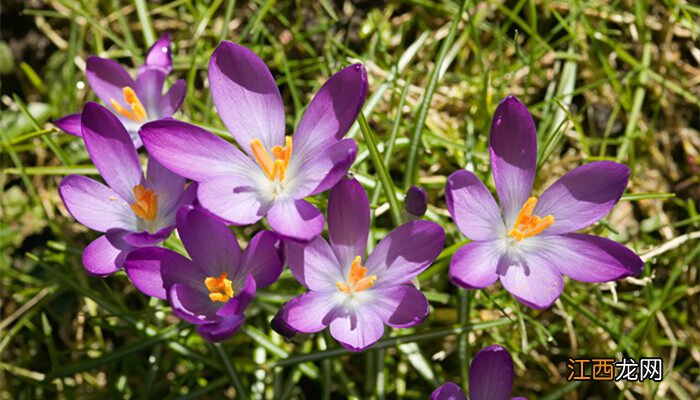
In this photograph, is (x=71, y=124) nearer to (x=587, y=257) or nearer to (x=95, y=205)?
(x=95, y=205)

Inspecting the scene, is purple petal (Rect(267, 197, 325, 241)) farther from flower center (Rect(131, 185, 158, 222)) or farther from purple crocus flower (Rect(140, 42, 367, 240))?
flower center (Rect(131, 185, 158, 222))

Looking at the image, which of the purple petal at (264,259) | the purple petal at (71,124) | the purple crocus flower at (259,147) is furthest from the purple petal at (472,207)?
the purple petal at (71,124)

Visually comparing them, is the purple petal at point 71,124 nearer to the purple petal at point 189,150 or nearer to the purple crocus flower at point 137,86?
the purple crocus flower at point 137,86

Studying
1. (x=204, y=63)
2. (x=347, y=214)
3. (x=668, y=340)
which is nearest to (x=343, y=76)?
(x=347, y=214)

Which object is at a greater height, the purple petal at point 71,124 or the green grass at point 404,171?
the purple petal at point 71,124

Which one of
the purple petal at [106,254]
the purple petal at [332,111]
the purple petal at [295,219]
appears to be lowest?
the purple petal at [106,254]

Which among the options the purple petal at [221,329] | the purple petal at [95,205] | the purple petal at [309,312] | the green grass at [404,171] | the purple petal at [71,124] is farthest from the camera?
the green grass at [404,171]

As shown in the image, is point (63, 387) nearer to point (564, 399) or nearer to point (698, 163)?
point (564, 399)
